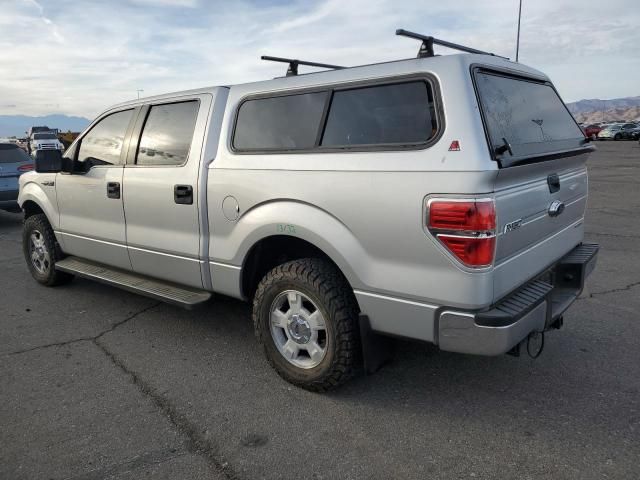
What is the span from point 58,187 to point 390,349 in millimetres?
3686

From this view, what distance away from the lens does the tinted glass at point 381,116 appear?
2762 mm

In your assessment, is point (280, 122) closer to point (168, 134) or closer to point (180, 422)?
Result: point (168, 134)

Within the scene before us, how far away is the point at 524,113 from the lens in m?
3.21

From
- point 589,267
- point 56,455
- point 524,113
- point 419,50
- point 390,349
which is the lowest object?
point 56,455

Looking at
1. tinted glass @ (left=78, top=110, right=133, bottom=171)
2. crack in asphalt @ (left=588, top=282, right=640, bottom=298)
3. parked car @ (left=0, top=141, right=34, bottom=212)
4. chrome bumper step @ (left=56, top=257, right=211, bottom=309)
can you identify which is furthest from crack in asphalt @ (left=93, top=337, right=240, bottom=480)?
parked car @ (left=0, top=141, right=34, bottom=212)

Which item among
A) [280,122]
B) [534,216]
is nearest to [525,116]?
[534,216]

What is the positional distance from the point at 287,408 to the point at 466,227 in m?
1.56

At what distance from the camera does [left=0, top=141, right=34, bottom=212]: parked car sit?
379 inches

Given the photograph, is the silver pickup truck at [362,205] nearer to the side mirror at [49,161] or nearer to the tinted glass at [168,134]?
the tinted glass at [168,134]

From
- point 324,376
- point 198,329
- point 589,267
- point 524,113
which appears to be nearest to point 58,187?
point 198,329

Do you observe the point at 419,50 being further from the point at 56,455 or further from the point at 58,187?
the point at 58,187

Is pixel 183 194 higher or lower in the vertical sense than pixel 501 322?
higher

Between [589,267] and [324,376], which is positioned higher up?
[589,267]

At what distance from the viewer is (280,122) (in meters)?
3.44
